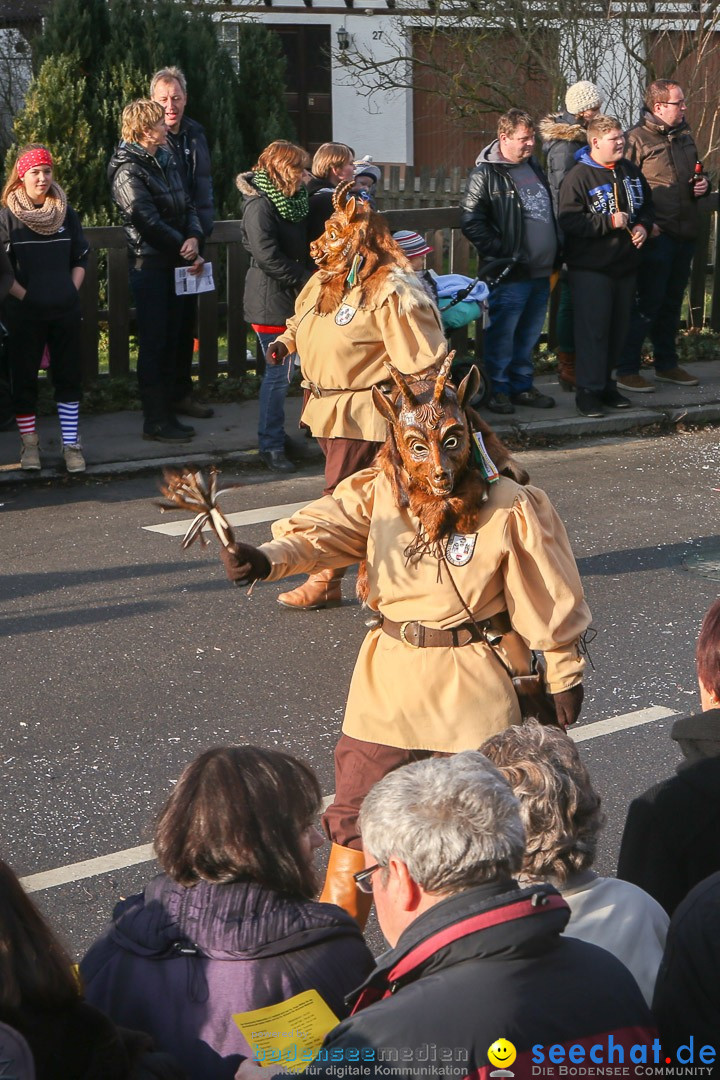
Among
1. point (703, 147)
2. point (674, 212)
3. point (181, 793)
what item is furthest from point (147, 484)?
point (703, 147)

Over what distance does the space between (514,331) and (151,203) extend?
307 cm

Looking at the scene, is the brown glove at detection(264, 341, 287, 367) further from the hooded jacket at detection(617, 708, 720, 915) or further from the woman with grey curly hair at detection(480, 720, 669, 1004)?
the woman with grey curly hair at detection(480, 720, 669, 1004)

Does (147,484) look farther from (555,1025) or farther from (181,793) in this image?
(555,1025)

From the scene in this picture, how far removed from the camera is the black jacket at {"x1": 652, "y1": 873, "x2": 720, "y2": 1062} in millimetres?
2434

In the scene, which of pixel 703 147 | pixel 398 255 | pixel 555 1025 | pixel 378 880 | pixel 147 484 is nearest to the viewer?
pixel 555 1025

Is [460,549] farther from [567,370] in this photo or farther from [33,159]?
[567,370]

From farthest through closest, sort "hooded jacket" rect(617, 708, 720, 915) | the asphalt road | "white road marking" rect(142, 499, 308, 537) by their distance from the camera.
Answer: "white road marking" rect(142, 499, 308, 537), the asphalt road, "hooded jacket" rect(617, 708, 720, 915)

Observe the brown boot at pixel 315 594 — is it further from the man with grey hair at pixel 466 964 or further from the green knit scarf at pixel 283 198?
the man with grey hair at pixel 466 964

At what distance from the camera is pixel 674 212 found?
11.3 m

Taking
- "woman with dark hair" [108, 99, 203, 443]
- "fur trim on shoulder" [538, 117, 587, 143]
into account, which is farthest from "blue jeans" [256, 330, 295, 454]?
"fur trim on shoulder" [538, 117, 587, 143]

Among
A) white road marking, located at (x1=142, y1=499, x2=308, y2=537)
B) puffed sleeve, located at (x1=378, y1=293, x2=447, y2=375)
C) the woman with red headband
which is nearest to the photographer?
puffed sleeve, located at (x1=378, y1=293, x2=447, y2=375)

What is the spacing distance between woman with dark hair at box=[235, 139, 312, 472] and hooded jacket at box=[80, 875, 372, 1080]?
6600mm

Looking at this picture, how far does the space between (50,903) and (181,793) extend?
171 centimetres

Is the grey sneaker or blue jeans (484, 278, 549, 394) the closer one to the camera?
the grey sneaker
